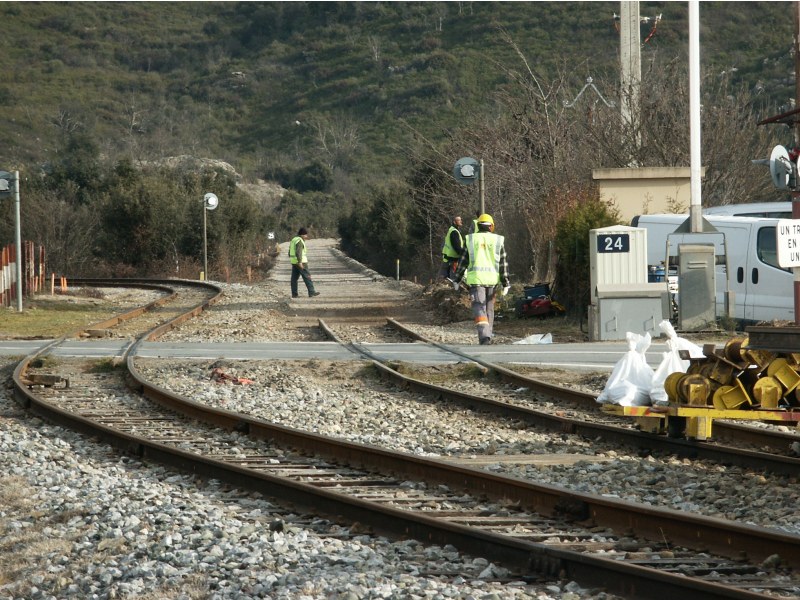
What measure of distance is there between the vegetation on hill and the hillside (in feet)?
1.06

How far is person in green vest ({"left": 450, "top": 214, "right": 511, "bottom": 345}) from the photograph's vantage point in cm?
1881

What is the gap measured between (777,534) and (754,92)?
71236mm

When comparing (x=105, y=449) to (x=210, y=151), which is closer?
(x=105, y=449)

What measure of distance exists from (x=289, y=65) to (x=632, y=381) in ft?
437

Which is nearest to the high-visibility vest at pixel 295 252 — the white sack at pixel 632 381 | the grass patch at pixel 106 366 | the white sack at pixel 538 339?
the white sack at pixel 538 339

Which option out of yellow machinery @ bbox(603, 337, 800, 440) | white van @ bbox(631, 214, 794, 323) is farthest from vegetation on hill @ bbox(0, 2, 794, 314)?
yellow machinery @ bbox(603, 337, 800, 440)

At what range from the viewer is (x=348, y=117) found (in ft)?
402

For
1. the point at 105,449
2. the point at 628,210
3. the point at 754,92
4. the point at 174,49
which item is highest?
the point at 174,49

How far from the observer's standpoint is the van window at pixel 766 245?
2025 cm

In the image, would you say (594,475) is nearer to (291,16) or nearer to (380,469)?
(380,469)

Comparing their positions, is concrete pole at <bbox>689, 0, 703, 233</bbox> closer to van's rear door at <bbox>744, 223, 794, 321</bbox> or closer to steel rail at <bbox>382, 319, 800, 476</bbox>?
van's rear door at <bbox>744, 223, 794, 321</bbox>

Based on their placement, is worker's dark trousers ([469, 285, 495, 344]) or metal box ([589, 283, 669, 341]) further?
metal box ([589, 283, 669, 341])

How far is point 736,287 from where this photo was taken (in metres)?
21.0

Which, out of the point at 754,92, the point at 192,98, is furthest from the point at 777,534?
the point at 192,98
